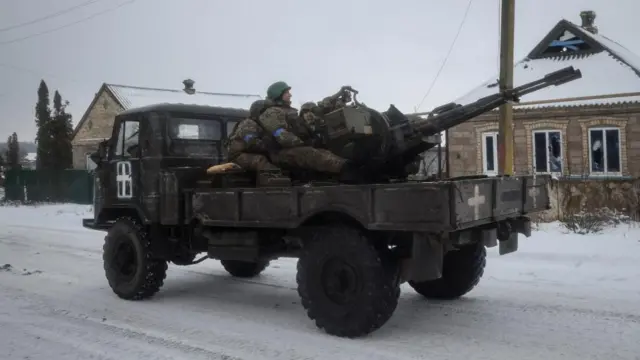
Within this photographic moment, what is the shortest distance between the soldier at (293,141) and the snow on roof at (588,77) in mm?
13831

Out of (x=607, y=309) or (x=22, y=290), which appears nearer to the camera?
(x=607, y=309)

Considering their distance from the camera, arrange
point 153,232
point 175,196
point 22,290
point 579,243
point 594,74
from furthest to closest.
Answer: point 594,74 < point 579,243 < point 22,290 < point 153,232 < point 175,196

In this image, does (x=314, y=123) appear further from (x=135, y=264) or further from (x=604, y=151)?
(x=604, y=151)

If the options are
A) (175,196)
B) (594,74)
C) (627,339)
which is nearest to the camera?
(627,339)

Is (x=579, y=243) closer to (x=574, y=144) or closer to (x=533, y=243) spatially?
(x=533, y=243)

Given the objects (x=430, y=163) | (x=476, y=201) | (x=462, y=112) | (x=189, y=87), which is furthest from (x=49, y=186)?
(x=476, y=201)

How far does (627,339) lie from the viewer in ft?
16.5

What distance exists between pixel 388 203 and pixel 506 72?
21.8 ft

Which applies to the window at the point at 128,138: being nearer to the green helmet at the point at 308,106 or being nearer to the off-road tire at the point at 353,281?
the green helmet at the point at 308,106

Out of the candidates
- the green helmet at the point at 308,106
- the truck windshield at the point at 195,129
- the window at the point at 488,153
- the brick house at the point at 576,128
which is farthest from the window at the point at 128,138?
the window at the point at 488,153

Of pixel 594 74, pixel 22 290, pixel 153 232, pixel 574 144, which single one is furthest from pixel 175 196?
pixel 594 74

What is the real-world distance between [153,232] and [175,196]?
0.69 m

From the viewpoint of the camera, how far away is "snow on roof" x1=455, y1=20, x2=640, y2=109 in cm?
1825

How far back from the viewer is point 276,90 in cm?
668
